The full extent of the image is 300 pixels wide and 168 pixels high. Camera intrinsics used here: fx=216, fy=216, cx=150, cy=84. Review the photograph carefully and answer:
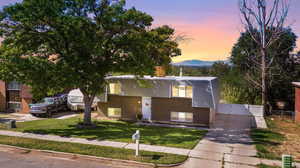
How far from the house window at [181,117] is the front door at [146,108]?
7.25 feet

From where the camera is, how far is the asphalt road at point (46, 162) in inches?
377

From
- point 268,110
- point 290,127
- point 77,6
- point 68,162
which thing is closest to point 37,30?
point 77,6

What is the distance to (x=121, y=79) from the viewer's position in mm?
19766

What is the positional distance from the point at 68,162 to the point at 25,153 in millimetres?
3020

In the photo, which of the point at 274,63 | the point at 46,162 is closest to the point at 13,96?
the point at 46,162

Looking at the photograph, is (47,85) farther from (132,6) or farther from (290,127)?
(290,127)

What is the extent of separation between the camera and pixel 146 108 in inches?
775

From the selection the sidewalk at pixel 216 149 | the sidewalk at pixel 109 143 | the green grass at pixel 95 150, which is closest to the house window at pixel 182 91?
the sidewalk at pixel 216 149

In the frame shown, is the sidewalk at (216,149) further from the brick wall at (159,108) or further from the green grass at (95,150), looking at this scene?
the brick wall at (159,108)

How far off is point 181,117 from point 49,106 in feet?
47.7

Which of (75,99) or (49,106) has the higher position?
(75,99)

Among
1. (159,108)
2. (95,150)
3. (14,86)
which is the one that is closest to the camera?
(95,150)

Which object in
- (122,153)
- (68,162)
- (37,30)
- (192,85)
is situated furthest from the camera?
(192,85)

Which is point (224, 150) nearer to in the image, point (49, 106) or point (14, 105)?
point (49, 106)
